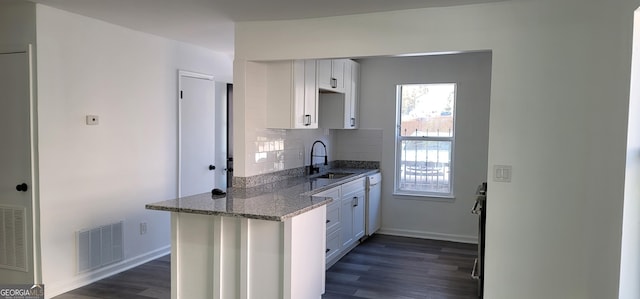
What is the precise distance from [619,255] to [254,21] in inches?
120

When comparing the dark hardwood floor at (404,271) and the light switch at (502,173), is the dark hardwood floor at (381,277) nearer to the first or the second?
the dark hardwood floor at (404,271)

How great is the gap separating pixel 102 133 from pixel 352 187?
97.6 inches

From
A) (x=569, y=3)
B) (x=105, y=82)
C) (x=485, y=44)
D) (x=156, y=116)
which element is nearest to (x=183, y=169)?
(x=156, y=116)

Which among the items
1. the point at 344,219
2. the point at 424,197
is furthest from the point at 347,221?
the point at 424,197

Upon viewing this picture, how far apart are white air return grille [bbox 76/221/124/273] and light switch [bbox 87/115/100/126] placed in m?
0.92

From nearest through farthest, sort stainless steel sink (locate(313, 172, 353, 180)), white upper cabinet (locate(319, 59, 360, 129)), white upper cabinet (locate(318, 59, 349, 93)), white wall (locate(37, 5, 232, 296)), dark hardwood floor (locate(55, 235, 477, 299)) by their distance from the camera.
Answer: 1. white wall (locate(37, 5, 232, 296))
2. dark hardwood floor (locate(55, 235, 477, 299))
3. white upper cabinet (locate(318, 59, 349, 93))
4. stainless steel sink (locate(313, 172, 353, 180))
5. white upper cabinet (locate(319, 59, 360, 129))

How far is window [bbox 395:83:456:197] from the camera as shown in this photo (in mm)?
5527

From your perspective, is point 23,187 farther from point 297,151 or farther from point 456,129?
point 456,129

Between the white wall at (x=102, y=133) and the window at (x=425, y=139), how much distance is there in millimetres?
2702

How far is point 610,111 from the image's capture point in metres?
2.74

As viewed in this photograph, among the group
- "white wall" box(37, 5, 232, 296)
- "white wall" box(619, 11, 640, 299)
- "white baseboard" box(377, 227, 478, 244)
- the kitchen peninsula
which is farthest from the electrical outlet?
"white wall" box(619, 11, 640, 299)

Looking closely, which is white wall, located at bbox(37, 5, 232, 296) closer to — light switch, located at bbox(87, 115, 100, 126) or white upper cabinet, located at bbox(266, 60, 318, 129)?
light switch, located at bbox(87, 115, 100, 126)

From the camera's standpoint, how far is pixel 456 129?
5.42m

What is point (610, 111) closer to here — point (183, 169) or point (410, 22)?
point (410, 22)
